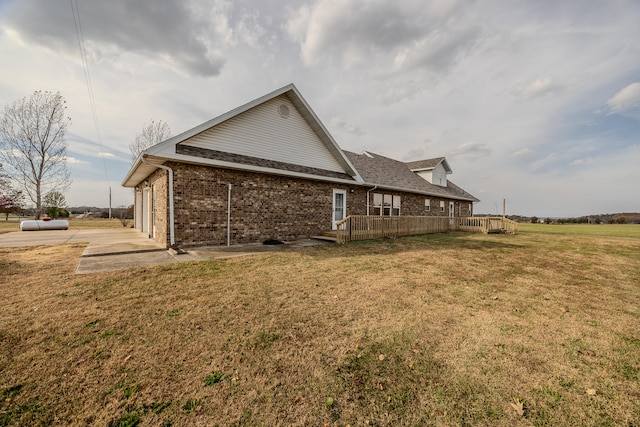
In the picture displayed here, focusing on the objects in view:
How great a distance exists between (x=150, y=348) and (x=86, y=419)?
96cm

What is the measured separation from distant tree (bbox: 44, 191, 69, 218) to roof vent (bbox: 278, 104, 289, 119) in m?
28.0

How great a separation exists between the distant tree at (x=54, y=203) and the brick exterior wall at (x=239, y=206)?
2305 cm

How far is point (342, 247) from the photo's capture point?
1014 centimetres

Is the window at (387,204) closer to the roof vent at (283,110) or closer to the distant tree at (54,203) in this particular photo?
the roof vent at (283,110)

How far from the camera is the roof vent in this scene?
38.5 ft

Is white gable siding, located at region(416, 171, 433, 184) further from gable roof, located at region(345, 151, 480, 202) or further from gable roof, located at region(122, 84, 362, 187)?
gable roof, located at region(122, 84, 362, 187)

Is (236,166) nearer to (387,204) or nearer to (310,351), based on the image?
(310,351)

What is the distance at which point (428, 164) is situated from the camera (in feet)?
80.8

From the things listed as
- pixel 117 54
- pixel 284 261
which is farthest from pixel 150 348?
pixel 117 54

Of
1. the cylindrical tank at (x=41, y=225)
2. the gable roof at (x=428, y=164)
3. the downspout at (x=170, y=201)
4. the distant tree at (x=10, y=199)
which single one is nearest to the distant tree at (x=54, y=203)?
the distant tree at (x=10, y=199)

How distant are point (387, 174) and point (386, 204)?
10.4ft

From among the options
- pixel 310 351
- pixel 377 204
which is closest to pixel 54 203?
pixel 377 204

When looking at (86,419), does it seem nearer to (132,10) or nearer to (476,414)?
(476,414)

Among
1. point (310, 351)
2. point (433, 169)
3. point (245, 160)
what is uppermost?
point (433, 169)
